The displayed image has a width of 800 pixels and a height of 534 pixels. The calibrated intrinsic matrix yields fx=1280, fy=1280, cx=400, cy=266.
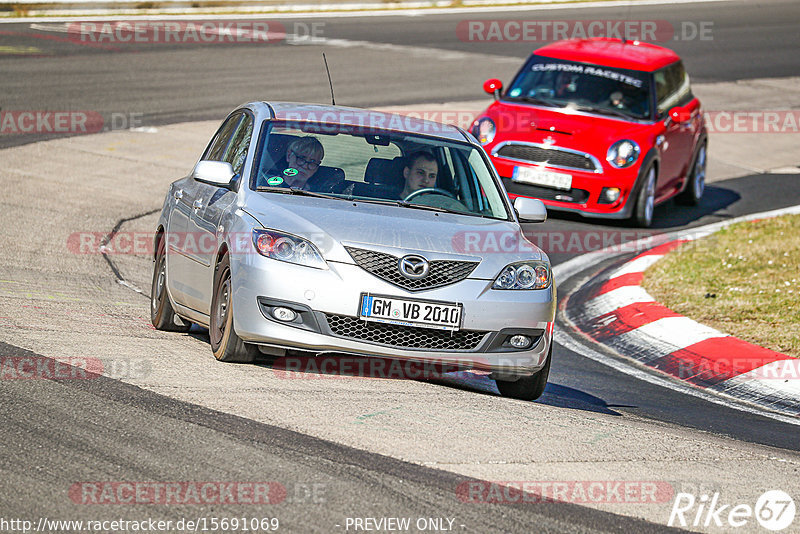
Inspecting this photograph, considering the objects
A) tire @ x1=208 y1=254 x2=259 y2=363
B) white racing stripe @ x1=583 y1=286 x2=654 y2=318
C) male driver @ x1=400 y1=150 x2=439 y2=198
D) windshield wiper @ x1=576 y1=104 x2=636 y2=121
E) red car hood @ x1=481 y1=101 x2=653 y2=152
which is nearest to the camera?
tire @ x1=208 y1=254 x2=259 y2=363

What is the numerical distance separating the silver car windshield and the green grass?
2935mm

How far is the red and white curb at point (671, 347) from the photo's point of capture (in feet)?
28.3

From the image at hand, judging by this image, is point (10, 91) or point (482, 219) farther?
point (10, 91)

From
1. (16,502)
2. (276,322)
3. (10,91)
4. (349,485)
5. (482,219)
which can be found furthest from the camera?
(10,91)

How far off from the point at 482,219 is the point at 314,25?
23.7 meters

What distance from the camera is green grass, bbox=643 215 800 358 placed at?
32.9ft

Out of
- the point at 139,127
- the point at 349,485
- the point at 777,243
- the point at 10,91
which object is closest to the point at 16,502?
the point at 349,485

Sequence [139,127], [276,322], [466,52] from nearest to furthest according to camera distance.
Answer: [276,322] < [139,127] < [466,52]

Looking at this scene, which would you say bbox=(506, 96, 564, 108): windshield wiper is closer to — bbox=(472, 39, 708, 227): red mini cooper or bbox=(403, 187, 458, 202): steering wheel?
bbox=(472, 39, 708, 227): red mini cooper

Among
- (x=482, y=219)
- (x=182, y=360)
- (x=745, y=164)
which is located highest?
(x=482, y=219)

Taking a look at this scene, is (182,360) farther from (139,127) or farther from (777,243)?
(139,127)

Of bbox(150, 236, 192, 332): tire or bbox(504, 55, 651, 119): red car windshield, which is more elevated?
bbox(504, 55, 651, 119): red car windshield

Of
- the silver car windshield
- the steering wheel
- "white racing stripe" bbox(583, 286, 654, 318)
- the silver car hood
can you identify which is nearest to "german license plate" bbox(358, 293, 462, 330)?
the silver car hood

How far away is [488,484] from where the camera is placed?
16.8 ft
